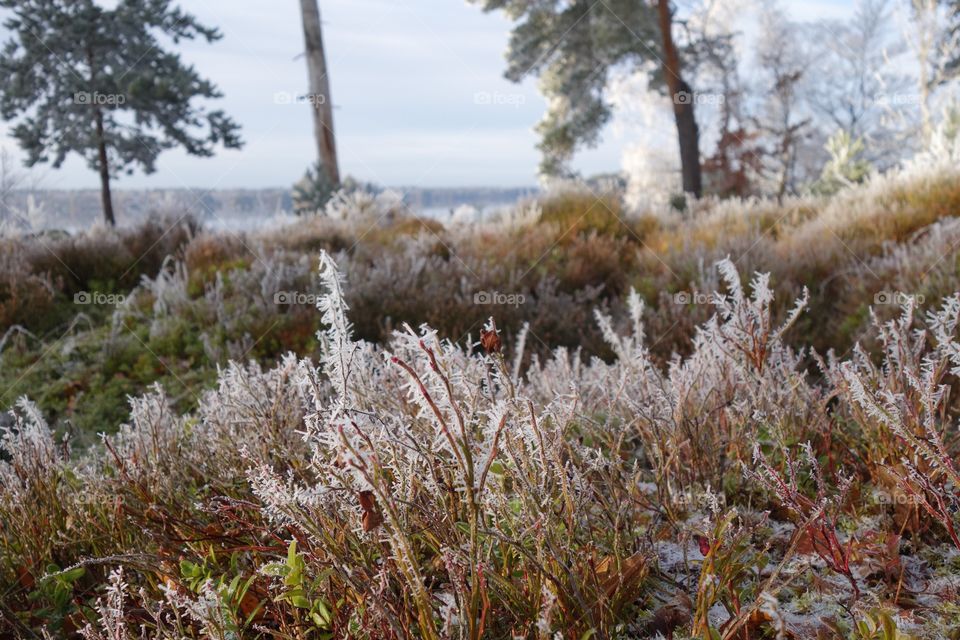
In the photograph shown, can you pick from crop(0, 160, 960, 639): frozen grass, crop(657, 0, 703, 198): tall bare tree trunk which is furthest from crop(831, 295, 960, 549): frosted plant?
crop(657, 0, 703, 198): tall bare tree trunk

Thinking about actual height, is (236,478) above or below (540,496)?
below

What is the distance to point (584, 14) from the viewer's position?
20.4 metres

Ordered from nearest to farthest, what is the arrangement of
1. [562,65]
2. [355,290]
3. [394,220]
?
[355,290] < [394,220] < [562,65]

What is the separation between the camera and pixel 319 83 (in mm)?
15797

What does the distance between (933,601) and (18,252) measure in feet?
29.6

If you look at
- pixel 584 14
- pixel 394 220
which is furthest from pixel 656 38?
pixel 394 220

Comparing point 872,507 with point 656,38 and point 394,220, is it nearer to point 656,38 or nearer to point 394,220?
point 394,220

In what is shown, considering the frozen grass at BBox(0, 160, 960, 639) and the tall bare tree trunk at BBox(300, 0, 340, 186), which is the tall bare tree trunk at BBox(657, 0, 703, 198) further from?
the frozen grass at BBox(0, 160, 960, 639)

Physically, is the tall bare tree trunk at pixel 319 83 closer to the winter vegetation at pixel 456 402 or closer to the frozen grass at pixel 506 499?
the winter vegetation at pixel 456 402

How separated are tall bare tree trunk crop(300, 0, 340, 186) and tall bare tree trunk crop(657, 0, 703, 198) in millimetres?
7816

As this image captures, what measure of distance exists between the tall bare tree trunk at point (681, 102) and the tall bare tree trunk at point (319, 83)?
782 centimetres

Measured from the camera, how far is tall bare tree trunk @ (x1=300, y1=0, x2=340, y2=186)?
15.7 m

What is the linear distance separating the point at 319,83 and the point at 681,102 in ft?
27.5

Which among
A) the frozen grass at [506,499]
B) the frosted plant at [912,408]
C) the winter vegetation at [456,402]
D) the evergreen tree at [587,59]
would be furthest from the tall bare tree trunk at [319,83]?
the frosted plant at [912,408]
